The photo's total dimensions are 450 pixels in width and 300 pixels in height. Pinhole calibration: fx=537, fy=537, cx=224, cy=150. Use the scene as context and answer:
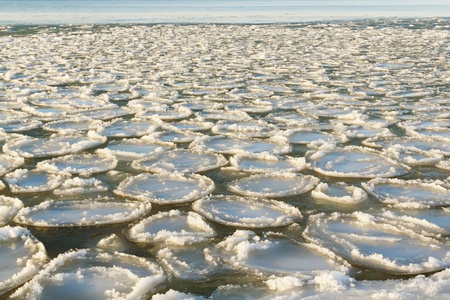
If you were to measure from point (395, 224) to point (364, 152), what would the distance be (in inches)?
42.3

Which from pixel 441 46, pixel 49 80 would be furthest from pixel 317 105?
pixel 441 46

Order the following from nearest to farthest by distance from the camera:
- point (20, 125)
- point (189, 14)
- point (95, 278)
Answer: point (95, 278) → point (20, 125) → point (189, 14)

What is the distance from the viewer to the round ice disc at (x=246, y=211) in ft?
7.13

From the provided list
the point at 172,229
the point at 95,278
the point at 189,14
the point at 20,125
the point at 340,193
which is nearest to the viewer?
the point at 95,278

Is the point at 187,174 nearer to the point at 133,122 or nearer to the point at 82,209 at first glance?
the point at 82,209

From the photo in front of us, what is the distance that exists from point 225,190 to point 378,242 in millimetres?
824

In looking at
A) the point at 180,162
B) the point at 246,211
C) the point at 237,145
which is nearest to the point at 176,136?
the point at 237,145

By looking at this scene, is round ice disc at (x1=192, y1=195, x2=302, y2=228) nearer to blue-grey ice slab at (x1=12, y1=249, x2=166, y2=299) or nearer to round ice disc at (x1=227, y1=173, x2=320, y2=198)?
round ice disc at (x1=227, y1=173, x2=320, y2=198)

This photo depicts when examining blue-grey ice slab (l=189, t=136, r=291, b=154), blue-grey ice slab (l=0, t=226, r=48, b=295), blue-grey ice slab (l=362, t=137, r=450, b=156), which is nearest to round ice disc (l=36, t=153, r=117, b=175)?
blue-grey ice slab (l=189, t=136, r=291, b=154)

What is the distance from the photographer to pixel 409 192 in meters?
2.51

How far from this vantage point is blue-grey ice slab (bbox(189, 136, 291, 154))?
3.24 metres

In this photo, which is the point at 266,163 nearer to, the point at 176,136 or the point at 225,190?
the point at 225,190

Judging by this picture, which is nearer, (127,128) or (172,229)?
(172,229)

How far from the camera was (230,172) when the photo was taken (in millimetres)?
2846
